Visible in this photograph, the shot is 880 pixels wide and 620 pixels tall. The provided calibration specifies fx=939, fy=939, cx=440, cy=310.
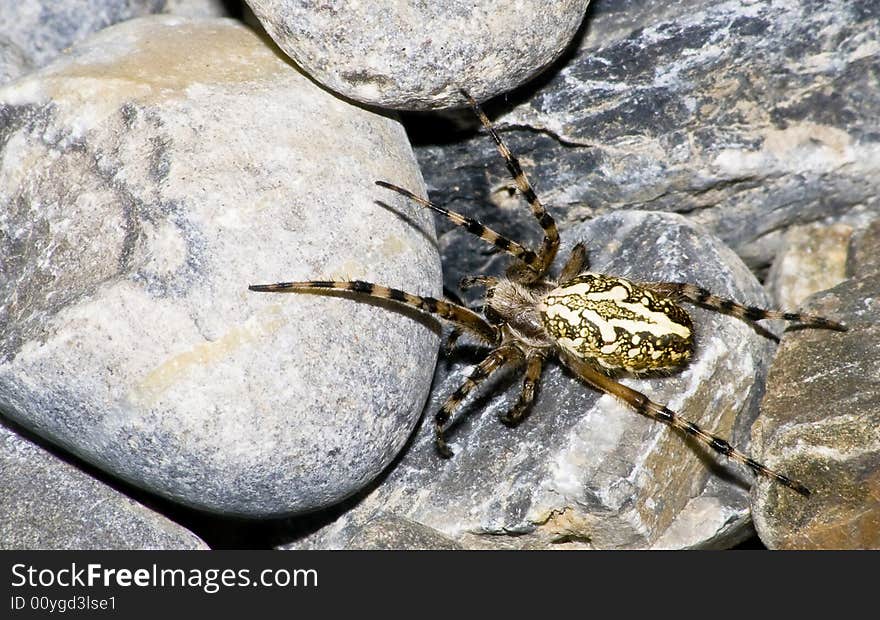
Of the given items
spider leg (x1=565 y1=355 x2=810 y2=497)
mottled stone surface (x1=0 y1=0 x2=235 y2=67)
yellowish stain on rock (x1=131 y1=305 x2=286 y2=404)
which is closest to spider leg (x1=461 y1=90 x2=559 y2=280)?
spider leg (x1=565 y1=355 x2=810 y2=497)

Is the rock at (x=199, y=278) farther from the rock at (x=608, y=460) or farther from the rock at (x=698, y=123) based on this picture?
the rock at (x=698, y=123)

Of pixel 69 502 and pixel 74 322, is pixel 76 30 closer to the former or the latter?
pixel 74 322

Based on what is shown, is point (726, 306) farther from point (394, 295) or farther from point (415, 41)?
point (415, 41)

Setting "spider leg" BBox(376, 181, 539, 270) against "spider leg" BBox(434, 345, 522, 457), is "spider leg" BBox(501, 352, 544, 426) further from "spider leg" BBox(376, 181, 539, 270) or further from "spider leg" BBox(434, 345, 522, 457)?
"spider leg" BBox(376, 181, 539, 270)

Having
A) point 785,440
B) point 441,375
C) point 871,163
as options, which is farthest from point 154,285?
point 871,163

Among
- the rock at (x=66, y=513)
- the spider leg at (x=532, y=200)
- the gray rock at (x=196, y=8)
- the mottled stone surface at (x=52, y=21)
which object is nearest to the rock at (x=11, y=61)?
the mottled stone surface at (x=52, y=21)

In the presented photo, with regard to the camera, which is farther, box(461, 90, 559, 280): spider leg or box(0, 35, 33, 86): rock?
box(0, 35, 33, 86): rock
